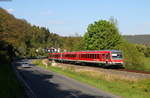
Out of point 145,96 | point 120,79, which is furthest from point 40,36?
point 145,96

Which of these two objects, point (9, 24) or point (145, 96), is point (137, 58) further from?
point (9, 24)

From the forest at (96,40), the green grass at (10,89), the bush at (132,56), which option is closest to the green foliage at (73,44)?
the forest at (96,40)

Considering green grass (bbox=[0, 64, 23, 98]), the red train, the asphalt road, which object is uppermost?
the red train

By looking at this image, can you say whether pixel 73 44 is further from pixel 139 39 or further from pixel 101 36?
pixel 139 39

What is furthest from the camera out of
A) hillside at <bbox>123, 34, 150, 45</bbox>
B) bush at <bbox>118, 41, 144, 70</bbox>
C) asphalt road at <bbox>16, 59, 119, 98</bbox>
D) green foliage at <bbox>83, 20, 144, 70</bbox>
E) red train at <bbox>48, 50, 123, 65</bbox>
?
hillside at <bbox>123, 34, 150, 45</bbox>

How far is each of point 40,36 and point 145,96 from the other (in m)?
155

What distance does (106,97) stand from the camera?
1817cm

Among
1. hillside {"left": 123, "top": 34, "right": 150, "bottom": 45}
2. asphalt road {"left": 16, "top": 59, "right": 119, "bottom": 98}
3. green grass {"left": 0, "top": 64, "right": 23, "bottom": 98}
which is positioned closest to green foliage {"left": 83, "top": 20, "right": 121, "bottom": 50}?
asphalt road {"left": 16, "top": 59, "right": 119, "bottom": 98}

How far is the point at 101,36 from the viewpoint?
239 ft

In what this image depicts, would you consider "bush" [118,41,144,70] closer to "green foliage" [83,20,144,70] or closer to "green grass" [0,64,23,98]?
"green foliage" [83,20,144,70]

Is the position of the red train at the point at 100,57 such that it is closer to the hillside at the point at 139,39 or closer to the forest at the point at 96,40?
the forest at the point at 96,40

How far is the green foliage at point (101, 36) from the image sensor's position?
68.7 meters

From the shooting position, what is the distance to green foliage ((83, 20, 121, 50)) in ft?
225

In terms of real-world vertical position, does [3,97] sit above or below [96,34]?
below
